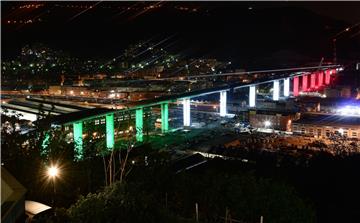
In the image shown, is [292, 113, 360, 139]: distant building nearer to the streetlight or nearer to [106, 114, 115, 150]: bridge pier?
[106, 114, 115, 150]: bridge pier

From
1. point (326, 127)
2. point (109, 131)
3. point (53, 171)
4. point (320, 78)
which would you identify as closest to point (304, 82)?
point (320, 78)

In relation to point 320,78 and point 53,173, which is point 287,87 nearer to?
point 320,78

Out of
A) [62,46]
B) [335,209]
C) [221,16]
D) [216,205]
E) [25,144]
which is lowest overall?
[335,209]

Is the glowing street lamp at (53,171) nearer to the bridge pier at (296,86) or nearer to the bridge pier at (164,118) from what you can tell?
the bridge pier at (164,118)

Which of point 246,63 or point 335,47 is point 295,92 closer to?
point 246,63

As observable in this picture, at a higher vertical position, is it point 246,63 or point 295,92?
point 246,63

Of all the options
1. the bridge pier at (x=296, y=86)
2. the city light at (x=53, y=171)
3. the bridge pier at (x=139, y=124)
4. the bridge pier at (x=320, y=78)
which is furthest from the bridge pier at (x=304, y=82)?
the city light at (x=53, y=171)

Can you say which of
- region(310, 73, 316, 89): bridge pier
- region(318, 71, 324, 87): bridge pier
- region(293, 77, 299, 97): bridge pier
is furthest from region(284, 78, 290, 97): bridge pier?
region(318, 71, 324, 87): bridge pier

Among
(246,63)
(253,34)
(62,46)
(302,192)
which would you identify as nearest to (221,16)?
(253,34)
